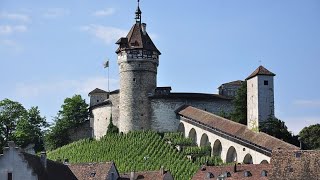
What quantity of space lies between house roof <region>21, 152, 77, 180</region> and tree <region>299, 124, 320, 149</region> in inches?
1510

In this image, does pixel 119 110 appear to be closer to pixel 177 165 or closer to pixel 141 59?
pixel 141 59

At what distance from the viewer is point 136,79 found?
99.8 meters

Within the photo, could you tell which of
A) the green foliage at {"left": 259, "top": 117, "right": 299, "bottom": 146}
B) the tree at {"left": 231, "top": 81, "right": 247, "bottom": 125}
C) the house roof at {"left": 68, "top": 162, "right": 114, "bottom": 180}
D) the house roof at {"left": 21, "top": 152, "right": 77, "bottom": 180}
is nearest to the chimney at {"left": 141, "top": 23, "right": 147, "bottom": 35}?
the tree at {"left": 231, "top": 81, "right": 247, "bottom": 125}

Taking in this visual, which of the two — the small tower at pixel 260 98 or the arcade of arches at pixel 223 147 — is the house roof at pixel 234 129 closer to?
the arcade of arches at pixel 223 147

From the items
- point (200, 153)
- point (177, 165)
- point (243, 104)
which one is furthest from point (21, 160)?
point (243, 104)

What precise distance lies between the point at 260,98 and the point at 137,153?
14.9 metres

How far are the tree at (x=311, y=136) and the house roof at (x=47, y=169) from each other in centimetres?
3835

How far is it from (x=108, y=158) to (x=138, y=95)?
38.9ft

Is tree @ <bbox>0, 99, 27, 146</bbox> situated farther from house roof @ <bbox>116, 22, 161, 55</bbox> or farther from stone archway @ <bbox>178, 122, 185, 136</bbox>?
stone archway @ <bbox>178, 122, 185, 136</bbox>

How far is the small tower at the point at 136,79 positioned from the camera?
98875 mm

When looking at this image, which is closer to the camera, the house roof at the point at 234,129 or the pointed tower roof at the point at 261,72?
the house roof at the point at 234,129

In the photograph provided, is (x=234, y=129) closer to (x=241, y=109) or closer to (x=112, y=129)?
(x=241, y=109)

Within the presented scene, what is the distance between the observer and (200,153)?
8738cm

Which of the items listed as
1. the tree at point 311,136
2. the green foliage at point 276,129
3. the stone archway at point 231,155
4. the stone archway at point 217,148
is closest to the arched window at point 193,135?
the stone archway at point 217,148
